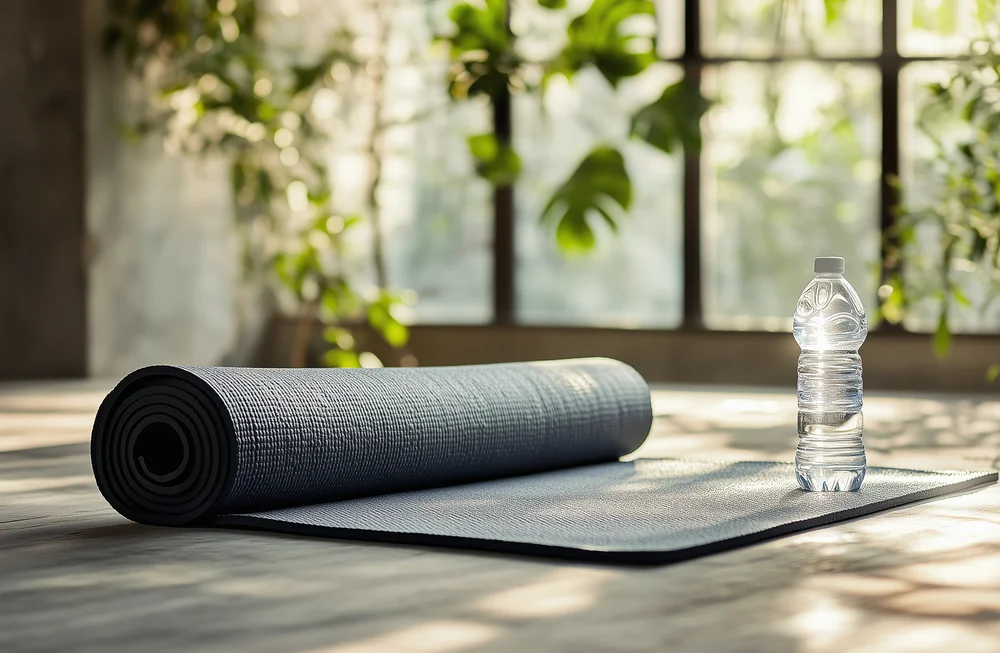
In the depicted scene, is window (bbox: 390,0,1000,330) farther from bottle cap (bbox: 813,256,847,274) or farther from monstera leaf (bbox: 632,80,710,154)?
bottle cap (bbox: 813,256,847,274)

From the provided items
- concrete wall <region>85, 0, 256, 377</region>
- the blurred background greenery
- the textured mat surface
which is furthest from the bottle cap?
concrete wall <region>85, 0, 256, 377</region>

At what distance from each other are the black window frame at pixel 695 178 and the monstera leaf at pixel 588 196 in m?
0.31

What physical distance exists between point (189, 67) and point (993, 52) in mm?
2995

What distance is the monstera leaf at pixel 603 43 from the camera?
546 centimetres

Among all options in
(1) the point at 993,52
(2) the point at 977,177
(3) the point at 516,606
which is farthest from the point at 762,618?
(2) the point at 977,177

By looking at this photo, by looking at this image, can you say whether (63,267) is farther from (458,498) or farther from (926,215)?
(458,498)

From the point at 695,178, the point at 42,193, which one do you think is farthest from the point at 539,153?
the point at 42,193

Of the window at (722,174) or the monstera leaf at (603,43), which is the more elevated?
the monstera leaf at (603,43)

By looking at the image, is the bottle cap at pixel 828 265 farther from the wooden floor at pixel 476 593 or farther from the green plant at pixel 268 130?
the green plant at pixel 268 130

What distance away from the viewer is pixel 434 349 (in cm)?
626

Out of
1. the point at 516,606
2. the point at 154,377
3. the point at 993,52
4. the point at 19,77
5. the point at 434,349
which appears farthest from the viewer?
the point at 434,349

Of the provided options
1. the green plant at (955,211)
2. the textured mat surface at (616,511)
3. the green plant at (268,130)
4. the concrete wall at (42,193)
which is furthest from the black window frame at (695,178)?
the textured mat surface at (616,511)

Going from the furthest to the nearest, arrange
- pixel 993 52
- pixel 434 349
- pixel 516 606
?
pixel 434 349 < pixel 993 52 < pixel 516 606

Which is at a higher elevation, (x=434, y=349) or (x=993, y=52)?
(x=993, y=52)
